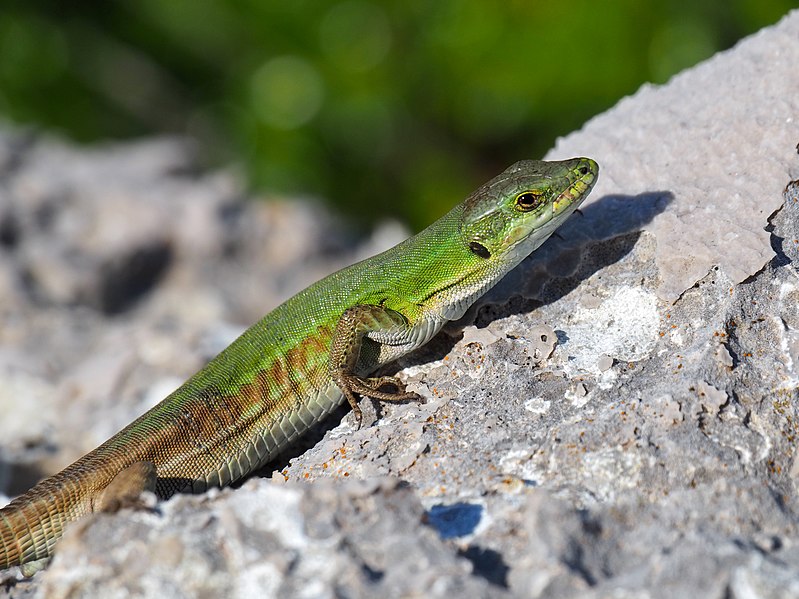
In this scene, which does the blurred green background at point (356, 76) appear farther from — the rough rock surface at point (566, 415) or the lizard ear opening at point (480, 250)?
the lizard ear opening at point (480, 250)

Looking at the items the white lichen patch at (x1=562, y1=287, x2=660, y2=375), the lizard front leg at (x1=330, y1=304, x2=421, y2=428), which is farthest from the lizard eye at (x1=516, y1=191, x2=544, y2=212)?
the lizard front leg at (x1=330, y1=304, x2=421, y2=428)

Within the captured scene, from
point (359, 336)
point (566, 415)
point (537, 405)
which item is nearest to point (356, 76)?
point (359, 336)

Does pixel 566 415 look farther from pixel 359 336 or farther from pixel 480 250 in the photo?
pixel 359 336

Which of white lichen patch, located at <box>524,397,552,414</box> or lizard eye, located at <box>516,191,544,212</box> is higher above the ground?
lizard eye, located at <box>516,191,544,212</box>

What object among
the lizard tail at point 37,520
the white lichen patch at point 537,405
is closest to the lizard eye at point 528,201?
the white lichen patch at point 537,405

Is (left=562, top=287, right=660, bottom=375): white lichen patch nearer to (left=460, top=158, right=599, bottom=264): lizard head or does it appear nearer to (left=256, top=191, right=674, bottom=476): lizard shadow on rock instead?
(left=256, top=191, right=674, bottom=476): lizard shadow on rock

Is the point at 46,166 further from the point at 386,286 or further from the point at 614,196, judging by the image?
the point at 614,196

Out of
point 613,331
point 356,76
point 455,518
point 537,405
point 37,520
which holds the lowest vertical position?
point 455,518
